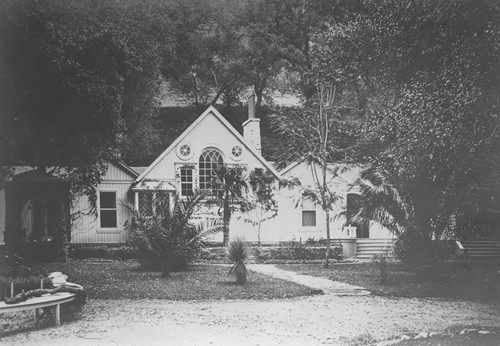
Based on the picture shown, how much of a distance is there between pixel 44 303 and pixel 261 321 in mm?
2235

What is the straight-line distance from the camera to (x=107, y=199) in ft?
22.0

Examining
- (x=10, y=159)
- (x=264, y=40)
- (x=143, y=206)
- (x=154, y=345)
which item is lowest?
(x=154, y=345)

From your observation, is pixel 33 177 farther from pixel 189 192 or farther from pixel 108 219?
pixel 189 192

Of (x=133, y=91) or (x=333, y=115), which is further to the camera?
(x=333, y=115)

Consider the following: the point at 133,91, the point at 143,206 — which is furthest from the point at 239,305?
the point at 133,91

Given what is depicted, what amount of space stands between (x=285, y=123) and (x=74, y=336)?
3482mm

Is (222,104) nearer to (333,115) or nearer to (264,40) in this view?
(264,40)

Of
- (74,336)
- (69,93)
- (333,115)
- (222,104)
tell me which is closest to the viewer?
(74,336)

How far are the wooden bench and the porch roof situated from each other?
1409mm

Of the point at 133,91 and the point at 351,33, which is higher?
the point at 351,33

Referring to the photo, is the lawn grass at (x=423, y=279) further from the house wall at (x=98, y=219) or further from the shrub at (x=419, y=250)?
the house wall at (x=98, y=219)

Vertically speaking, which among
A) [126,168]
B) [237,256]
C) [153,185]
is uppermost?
[126,168]

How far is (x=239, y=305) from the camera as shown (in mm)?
6625

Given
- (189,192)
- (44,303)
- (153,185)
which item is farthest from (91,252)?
(189,192)
